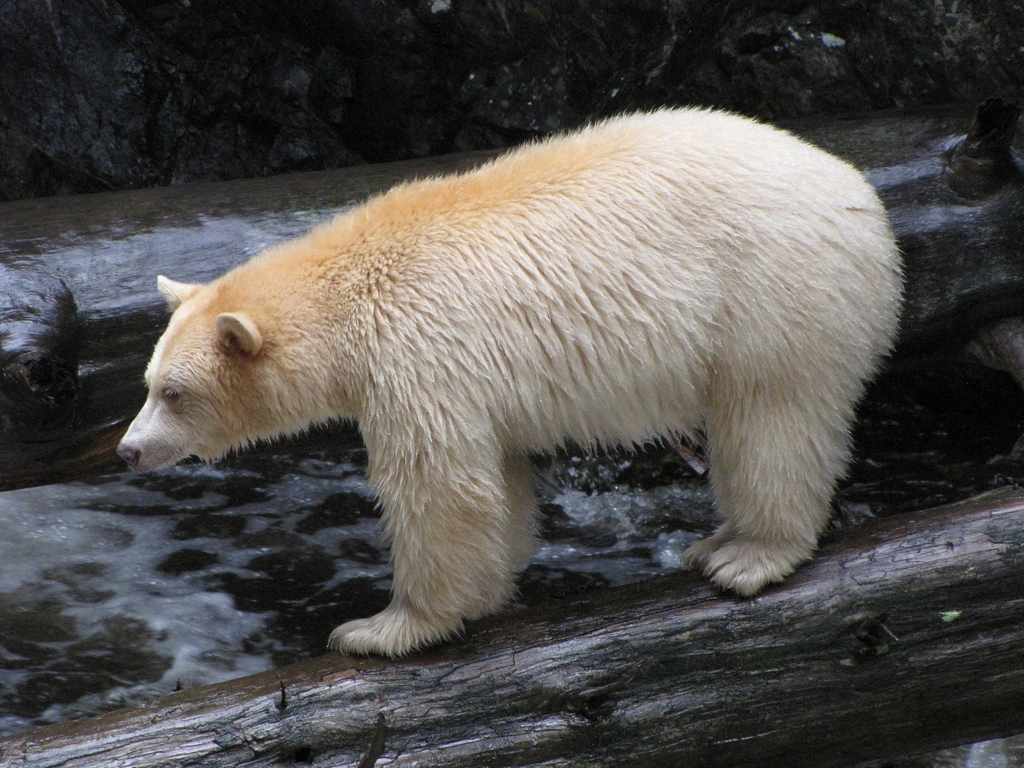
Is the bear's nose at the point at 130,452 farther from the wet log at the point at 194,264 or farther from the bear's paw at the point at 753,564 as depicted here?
the bear's paw at the point at 753,564

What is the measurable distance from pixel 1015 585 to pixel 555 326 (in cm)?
220

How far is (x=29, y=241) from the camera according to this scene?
19.5 feet

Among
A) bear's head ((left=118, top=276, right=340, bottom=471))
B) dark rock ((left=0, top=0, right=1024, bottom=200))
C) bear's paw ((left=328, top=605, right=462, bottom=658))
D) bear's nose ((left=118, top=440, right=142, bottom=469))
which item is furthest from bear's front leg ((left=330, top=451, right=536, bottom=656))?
dark rock ((left=0, top=0, right=1024, bottom=200))

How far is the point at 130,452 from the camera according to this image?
440cm

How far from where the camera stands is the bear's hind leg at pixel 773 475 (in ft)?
13.5

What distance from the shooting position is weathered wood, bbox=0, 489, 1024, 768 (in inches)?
156

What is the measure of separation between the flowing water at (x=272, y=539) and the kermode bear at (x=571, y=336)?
183cm

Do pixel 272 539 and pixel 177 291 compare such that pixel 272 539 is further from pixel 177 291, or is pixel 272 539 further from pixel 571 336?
pixel 571 336

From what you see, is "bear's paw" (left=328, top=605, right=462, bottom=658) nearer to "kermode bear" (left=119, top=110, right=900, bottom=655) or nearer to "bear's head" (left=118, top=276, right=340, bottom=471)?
"kermode bear" (left=119, top=110, right=900, bottom=655)

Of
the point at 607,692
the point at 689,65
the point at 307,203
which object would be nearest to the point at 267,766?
the point at 607,692

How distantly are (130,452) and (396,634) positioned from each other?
144 centimetres

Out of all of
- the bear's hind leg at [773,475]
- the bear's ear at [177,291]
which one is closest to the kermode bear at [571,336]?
the bear's hind leg at [773,475]

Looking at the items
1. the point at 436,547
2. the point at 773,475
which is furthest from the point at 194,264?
the point at 773,475

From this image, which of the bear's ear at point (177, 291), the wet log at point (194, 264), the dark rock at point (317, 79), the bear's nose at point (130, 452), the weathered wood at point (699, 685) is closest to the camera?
the weathered wood at point (699, 685)
